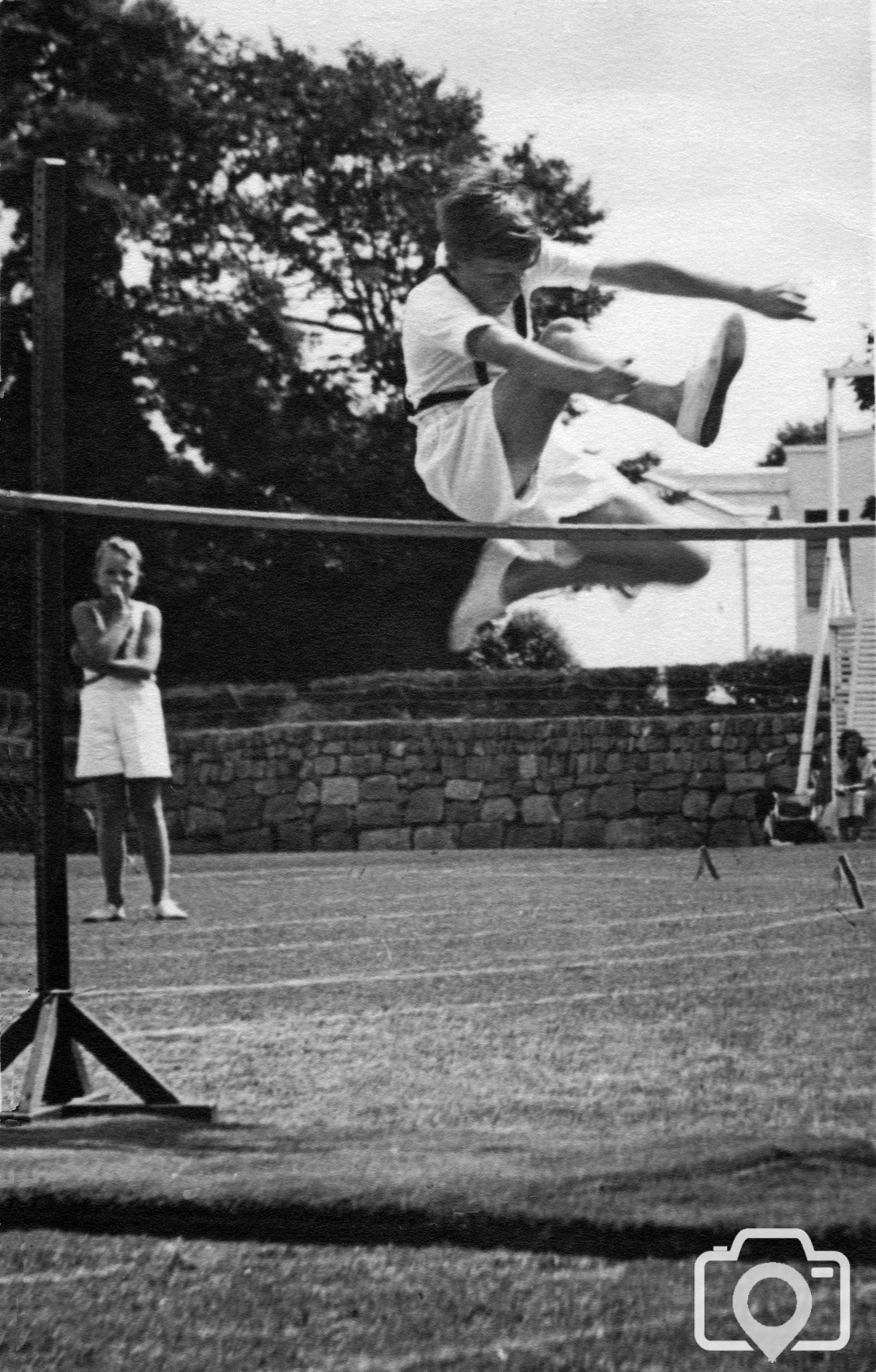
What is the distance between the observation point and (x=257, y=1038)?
271 cm

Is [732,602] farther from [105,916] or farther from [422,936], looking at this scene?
[105,916]

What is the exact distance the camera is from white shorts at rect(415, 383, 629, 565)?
270 centimetres

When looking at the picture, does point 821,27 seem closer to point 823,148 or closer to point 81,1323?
point 823,148

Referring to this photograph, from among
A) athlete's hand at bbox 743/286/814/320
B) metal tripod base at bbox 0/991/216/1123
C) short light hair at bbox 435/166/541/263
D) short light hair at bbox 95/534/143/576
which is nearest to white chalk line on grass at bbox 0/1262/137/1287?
metal tripod base at bbox 0/991/216/1123

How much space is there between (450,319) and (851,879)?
3.26 ft

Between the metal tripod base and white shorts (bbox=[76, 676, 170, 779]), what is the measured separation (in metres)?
0.36

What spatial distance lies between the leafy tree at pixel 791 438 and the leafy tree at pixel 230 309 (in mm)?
450

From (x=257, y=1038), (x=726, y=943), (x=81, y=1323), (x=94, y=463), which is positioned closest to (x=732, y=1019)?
(x=726, y=943)

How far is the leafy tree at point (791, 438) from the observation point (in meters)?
2.77

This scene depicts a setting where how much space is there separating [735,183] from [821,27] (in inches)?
9.6

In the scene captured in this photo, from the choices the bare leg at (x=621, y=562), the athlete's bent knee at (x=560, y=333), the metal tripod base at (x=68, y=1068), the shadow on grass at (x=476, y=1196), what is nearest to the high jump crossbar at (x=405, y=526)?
the bare leg at (x=621, y=562)

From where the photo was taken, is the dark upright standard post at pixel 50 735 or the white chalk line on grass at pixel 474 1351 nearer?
the white chalk line on grass at pixel 474 1351

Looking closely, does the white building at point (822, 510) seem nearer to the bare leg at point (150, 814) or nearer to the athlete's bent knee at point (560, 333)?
the athlete's bent knee at point (560, 333)

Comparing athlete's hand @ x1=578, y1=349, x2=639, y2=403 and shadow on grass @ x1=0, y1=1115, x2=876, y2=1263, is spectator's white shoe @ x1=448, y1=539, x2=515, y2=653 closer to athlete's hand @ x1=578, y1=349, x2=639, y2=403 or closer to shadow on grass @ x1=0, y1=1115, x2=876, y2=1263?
athlete's hand @ x1=578, y1=349, x2=639, y2=403
